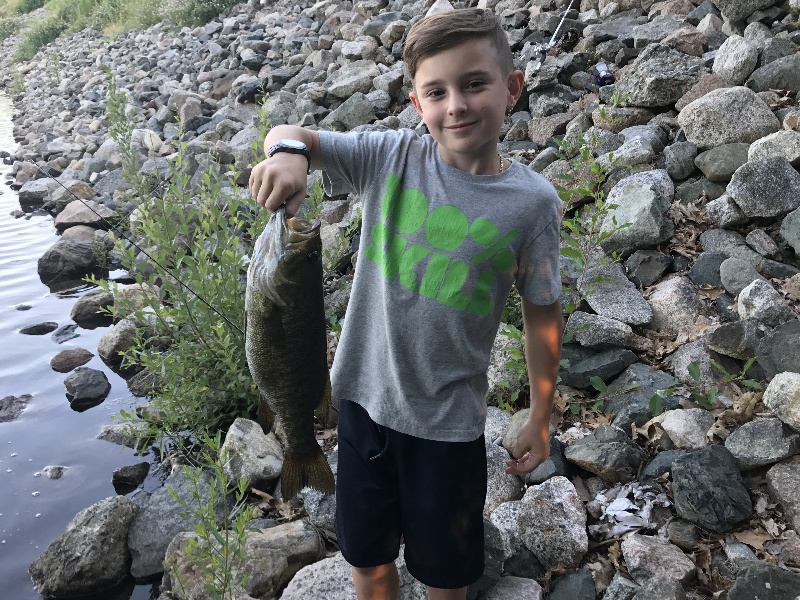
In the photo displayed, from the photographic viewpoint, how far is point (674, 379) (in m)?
4.13

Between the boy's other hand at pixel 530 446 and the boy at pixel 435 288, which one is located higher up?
the boy at pixel 435 288

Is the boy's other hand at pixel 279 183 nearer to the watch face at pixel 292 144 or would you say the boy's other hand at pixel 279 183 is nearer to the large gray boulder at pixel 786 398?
the watch face at pixel 292 144

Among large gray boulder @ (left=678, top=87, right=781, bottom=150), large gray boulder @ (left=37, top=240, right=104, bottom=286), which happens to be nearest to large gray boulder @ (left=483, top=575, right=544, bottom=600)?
large gray boulder @ (left=678, top=87, right=781, bottom=150)

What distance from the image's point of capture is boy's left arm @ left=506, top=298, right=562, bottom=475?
2.47 m

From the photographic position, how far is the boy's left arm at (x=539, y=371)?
247 cm

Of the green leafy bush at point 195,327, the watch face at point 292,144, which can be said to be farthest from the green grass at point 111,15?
the watch face at point 292,144

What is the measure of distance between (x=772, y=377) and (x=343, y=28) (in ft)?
33.2

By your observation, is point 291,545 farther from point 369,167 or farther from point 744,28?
point 744,28

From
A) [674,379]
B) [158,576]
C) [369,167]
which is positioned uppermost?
[369,167]

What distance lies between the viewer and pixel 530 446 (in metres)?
2.62

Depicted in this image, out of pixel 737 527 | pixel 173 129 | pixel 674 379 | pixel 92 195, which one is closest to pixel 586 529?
pixel 737 527

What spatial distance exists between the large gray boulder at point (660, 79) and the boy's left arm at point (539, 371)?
184 inches

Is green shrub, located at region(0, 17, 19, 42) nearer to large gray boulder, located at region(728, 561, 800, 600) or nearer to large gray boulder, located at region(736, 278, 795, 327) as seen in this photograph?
large gray boulder, located at region(736, 278, 795, 327)

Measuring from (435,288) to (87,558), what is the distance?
3.07 metres
